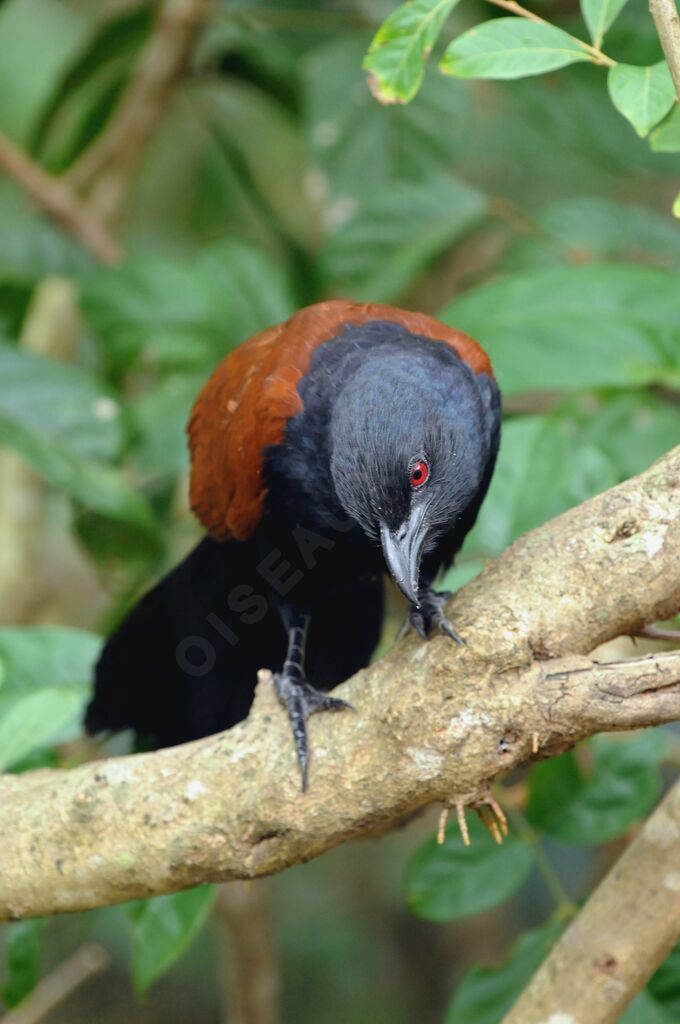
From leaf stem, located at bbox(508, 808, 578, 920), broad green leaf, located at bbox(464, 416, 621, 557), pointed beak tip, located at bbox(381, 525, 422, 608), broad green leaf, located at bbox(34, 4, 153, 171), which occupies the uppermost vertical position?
broad green leaf, located at bbox(34, 4, 153, 171)

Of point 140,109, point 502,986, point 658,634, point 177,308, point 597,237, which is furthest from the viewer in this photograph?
point 140,109

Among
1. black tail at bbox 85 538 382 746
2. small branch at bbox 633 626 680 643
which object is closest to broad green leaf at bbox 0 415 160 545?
black tail at bbox 85 538 382 746

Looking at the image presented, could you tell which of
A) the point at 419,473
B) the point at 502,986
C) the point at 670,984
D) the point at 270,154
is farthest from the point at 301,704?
the point at 270,154

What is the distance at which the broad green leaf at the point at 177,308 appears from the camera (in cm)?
319

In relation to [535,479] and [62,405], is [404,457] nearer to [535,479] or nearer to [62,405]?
[535,479]

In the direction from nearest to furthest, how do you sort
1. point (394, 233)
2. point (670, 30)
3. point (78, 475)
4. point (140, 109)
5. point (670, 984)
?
point (670, 30) < point (670, 984) < point (78, 475) < point (394, 233) < point (140, 109)

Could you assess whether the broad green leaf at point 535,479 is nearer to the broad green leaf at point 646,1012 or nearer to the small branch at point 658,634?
the small branch at point 658,634

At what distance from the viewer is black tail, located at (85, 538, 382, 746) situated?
101 inches

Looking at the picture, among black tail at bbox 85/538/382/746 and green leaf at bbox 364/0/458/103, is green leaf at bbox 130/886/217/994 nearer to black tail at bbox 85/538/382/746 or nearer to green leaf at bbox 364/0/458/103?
black tail at bbox 85/538/382/746

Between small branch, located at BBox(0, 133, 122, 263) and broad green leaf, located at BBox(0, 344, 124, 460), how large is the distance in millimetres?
879

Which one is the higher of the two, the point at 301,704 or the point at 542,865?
the point at 301,704

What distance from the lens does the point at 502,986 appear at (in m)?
2.16

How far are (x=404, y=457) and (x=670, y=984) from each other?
3.35 ft

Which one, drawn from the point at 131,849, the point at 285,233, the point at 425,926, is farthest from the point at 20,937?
the point at 425,926
